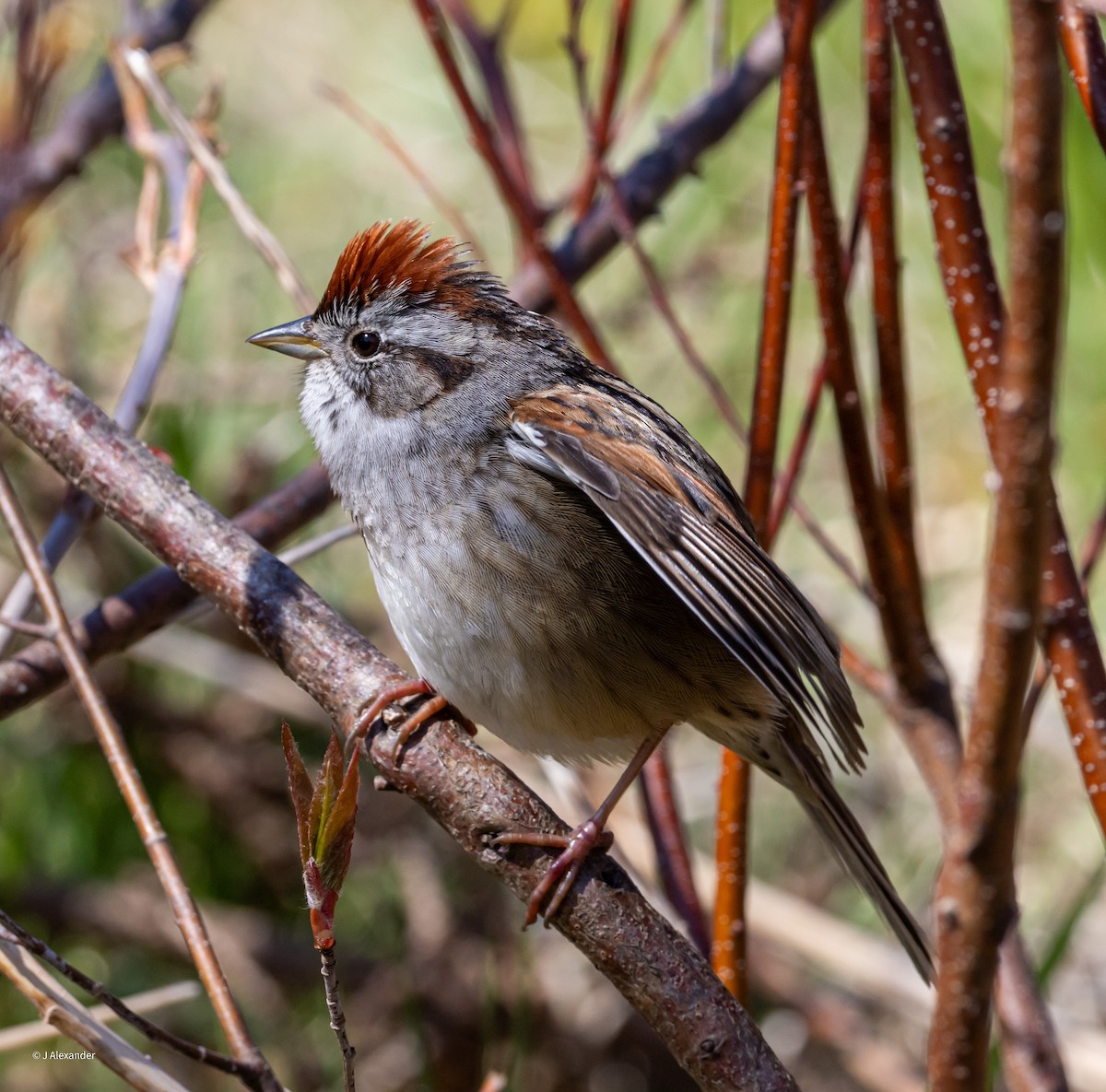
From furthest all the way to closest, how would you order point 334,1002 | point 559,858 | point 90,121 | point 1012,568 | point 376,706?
point 90,121, point 376,706, point 559,858, point 334,1002, point 1012,568

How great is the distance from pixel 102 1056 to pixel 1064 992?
3126 mm

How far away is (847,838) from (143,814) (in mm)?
1283

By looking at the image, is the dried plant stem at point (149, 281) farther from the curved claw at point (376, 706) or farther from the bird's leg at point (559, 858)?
the bird's leg at point (559, 858)

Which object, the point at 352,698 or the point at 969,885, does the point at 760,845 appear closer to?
the point at 352,698

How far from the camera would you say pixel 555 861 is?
6.33 ft

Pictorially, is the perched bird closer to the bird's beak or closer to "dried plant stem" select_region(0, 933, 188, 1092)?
the bird's beak

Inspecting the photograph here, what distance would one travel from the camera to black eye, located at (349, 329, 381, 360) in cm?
270

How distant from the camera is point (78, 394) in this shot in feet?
7.09

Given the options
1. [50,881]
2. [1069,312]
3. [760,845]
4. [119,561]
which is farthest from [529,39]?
[50,881]

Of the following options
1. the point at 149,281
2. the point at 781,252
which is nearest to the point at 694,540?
the point at 781,252

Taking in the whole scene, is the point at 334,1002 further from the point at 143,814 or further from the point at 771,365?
the point at 771,365

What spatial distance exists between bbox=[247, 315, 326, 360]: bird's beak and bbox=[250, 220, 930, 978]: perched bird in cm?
10

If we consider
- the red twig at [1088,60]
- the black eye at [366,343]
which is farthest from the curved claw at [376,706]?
the red twig at [1088,60]

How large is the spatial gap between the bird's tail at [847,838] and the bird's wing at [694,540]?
0.21 meters
